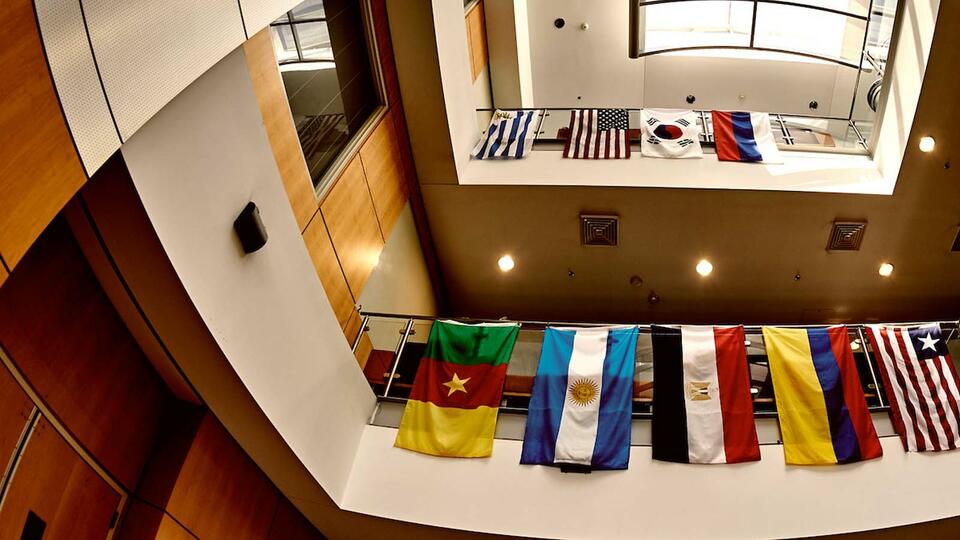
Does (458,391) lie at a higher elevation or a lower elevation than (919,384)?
lower

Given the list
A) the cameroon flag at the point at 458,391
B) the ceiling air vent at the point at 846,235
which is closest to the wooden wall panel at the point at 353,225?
the cameroon flag at the point at 458,391

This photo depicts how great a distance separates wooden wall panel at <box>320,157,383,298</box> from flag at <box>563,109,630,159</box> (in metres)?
3.42

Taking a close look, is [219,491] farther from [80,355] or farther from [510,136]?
[510,136]

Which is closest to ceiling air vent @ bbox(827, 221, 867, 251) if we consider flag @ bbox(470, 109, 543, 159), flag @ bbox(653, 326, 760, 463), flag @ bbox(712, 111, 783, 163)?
flag @ bbox(712, 111, 783, 163)

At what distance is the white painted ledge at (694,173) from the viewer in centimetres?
899

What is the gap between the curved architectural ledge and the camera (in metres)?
6.55

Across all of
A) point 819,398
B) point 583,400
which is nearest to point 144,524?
point 583,400

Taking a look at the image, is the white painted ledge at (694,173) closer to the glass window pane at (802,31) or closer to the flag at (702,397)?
the flag at (702,397)

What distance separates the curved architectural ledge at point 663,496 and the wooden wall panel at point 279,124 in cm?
314

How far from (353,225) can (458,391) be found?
2453 millimetres

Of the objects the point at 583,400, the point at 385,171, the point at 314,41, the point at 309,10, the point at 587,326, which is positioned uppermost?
the point at 309,10

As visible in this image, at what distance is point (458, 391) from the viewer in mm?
7648

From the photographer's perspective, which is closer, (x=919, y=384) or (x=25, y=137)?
(x=25, y=137)

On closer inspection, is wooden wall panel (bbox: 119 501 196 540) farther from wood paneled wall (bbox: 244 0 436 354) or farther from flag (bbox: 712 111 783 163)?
flag (bbox: 712 111 783 163)
